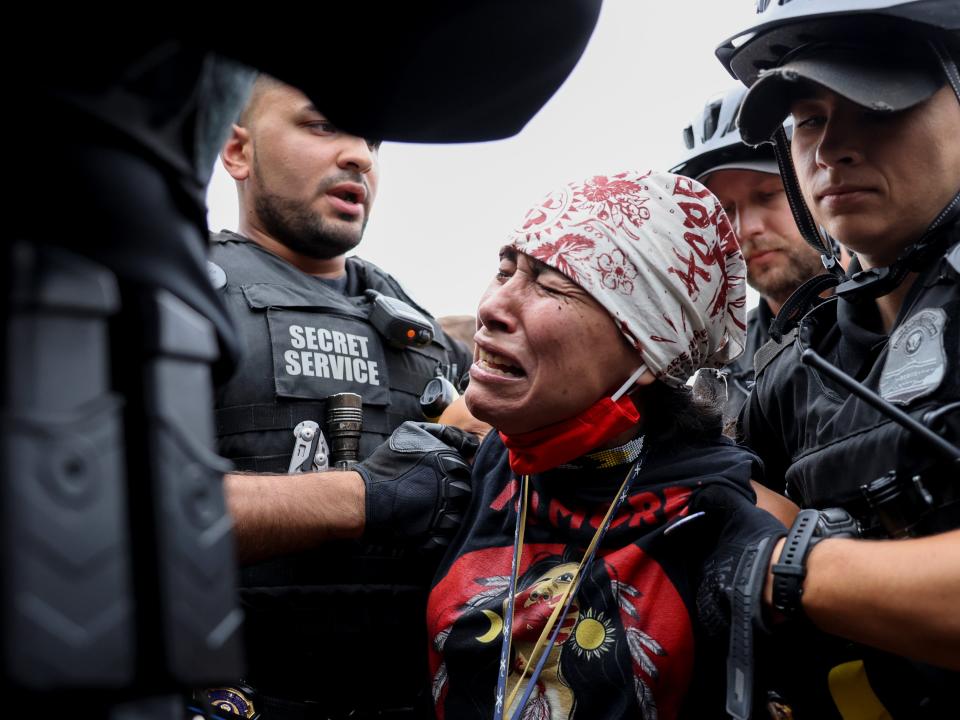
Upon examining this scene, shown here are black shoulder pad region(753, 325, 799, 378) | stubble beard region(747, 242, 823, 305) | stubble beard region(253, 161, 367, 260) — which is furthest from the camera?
stubble beard region(747, 242, 823, 305)

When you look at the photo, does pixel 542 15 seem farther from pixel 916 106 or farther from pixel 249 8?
pixel 916 106

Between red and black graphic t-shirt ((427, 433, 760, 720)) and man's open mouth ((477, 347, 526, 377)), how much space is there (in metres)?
0.31

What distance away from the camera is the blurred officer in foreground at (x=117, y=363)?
0.89 m

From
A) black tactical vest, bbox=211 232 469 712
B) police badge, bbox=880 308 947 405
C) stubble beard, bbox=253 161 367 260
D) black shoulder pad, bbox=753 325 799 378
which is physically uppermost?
stubble beard, bbox=253 161 367 260

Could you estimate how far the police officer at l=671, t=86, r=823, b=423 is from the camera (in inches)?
180

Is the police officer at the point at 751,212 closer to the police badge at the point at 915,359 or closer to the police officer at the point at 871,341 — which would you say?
the police officer at the point at 871,341

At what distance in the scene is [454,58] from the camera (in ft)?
4.63

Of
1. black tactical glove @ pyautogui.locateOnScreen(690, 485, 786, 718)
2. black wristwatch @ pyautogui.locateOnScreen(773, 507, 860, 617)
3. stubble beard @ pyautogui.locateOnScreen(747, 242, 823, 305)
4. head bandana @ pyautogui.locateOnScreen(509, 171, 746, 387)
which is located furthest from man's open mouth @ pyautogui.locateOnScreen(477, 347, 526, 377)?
stubble beard @ pyautogui.locateOnScreen(747, 242, 823, 305)

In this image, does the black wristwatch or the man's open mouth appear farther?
the man's open mouth

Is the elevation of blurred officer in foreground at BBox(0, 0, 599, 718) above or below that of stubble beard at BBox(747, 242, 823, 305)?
above

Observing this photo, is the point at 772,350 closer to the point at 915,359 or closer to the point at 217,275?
the point at 915,359

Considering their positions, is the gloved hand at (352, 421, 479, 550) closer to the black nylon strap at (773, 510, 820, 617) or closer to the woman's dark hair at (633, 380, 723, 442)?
the woman's dark hair at (633, 380, 723, 442)

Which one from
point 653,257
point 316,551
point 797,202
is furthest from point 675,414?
point 316,551

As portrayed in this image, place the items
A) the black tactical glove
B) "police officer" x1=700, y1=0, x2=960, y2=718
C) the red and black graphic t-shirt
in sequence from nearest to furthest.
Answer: "police officer" x1=700, y1=0, x2=960, y2=718, the black tactical glove, the red and black graphic t-shirt
